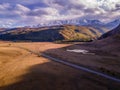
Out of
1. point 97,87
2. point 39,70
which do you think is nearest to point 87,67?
point 39,70

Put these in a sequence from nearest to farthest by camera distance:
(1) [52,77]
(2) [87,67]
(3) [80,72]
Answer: (1) [52,77], (3) [80,72], (2) [87,67]

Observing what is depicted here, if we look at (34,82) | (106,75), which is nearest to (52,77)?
(34,82)

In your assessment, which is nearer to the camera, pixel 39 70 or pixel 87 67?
pixel 39 70

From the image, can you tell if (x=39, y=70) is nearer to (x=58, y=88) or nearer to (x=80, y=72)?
(x=80, y=72)

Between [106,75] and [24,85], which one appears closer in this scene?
[24,85]

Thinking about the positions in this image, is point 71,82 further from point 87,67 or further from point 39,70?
point 87,67

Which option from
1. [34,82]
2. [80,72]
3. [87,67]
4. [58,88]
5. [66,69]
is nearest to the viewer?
[58,88]

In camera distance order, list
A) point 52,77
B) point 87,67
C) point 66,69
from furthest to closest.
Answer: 1. point 87,67
2. point 66,69
3. point 52,77

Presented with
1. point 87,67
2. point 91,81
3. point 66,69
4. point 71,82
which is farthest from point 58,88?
point 87,67

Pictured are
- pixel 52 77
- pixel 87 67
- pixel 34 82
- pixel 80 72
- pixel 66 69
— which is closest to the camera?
pixel 34 82
